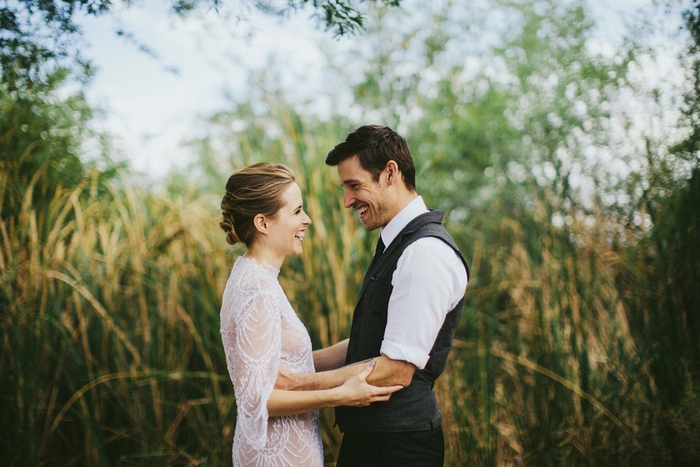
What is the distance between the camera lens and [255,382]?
5.82 ft

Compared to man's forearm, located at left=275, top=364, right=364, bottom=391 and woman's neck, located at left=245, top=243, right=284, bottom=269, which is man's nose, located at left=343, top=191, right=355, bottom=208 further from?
man's forearm, located at left=275, top=364, right=364, bottom=391

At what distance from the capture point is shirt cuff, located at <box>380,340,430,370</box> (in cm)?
171

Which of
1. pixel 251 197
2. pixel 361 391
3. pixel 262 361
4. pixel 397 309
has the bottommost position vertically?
pixel 361 391

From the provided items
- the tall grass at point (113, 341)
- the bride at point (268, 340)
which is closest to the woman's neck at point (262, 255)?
the bride at point (268, 340)

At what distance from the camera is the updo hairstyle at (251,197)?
2016 mm

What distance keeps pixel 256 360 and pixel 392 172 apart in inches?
32.6

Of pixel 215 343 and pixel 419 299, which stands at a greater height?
pixel 419 299

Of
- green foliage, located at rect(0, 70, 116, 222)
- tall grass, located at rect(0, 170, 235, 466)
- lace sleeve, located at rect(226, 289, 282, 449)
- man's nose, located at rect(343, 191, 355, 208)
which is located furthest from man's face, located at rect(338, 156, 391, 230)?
green foliage, located at rect(0, 70, 116, 222)

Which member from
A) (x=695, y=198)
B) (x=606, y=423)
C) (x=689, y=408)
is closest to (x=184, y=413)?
(x=606, y=423)

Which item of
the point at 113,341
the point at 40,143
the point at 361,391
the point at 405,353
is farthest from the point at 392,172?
the point at 40,143

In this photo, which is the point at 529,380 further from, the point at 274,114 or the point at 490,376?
the point at 274,114

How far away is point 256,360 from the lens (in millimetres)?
1781

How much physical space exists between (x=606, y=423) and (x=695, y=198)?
3.85 ft

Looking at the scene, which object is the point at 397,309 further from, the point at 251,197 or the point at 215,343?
the point at 215,343
